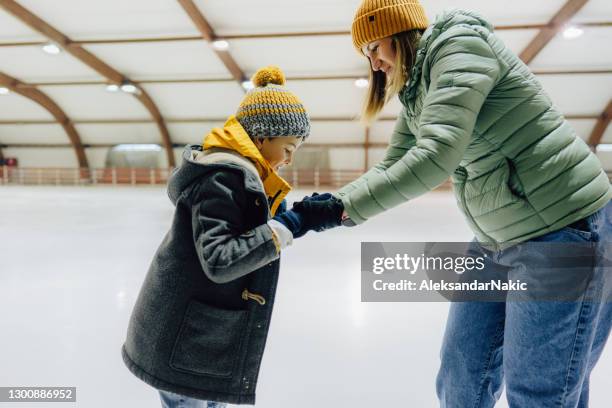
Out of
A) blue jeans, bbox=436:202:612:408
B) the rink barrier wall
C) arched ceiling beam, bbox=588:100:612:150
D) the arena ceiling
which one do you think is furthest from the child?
arched ceiling beam, bbox=588:100:612:150

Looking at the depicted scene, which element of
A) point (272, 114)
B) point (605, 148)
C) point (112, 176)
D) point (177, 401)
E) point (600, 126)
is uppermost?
point (600, 126)

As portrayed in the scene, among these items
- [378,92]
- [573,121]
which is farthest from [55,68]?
[573,121]

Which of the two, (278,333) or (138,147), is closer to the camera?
(278,333)

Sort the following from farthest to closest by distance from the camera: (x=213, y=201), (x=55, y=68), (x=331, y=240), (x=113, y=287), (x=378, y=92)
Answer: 1. (x=55, y=68)
2. (x=331, y=240)
3. (x=113, y=287)
4. (x=378, y=92)
5. (x=213, y=201)

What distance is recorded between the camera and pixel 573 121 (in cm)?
1347

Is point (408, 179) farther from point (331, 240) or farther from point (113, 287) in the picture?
point (331, 240)

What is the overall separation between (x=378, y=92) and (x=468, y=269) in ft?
1.80

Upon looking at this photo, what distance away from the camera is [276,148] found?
39.0 inches

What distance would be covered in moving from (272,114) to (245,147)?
0.14 m

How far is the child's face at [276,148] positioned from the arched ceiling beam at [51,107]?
51.7 ft

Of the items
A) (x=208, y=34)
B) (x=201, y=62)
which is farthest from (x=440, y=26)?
(x=201, y=62)

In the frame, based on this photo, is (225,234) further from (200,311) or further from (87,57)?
(87,57)

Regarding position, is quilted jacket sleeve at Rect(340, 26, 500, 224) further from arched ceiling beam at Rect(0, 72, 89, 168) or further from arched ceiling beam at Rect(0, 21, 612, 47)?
arched ceiling beam at Rect(0, 72, 89, 168)

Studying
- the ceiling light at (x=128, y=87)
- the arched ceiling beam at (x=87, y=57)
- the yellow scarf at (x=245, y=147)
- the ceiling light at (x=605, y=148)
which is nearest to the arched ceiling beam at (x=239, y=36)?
the arched ceiling beam at (x=87, y=57)
